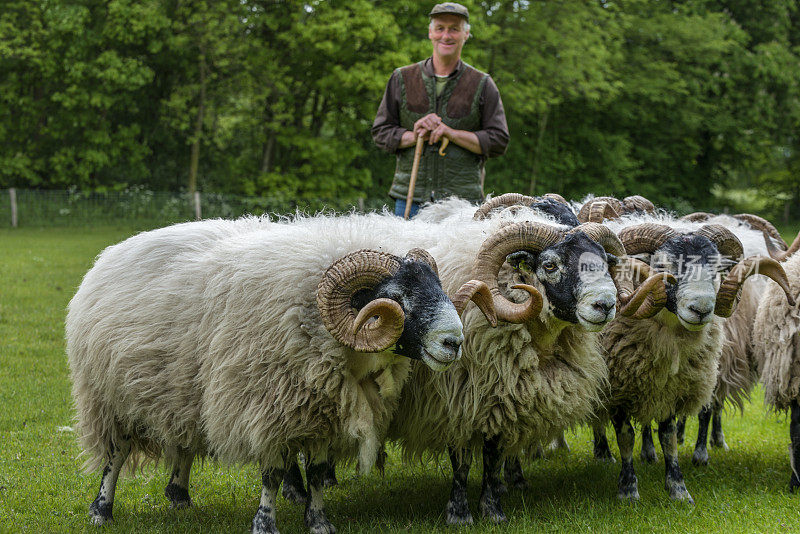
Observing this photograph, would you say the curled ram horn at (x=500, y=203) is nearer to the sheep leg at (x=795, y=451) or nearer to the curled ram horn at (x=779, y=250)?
the curled ram horn at (x=779, y=250)

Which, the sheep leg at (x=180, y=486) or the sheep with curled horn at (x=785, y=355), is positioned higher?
the sheep with curled horn at (x=785, y=355)

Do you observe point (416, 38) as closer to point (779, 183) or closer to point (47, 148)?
point (47, 148)

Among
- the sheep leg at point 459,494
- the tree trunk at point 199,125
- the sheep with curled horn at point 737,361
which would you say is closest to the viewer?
the sheep leg at point 459,494

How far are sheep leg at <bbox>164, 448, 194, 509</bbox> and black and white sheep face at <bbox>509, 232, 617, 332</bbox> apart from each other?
276 centimetres

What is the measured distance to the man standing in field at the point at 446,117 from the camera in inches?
279

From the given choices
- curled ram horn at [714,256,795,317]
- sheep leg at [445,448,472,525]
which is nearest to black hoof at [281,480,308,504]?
sheep leg at [445,448,472,525]

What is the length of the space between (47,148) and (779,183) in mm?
31207

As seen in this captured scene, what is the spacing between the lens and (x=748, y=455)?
7184 millimetres

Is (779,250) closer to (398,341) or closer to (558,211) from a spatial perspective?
(558,211)

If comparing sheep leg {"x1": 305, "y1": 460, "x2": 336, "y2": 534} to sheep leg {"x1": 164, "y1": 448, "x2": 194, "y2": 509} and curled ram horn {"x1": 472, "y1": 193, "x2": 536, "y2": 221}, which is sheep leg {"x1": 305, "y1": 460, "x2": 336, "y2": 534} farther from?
curled ram horn {"x1": 472, "y1": 193, "x2": 536, "y2": 221}

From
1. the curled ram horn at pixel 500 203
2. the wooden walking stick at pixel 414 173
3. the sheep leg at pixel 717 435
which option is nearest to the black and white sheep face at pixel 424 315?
the curled ram horn at pixel 500 203

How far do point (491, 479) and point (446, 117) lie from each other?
132 inches

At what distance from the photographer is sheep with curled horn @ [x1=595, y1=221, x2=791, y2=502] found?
17.7 ft

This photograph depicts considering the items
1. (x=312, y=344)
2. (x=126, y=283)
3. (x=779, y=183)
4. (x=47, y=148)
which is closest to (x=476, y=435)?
(x=312, y=344)
